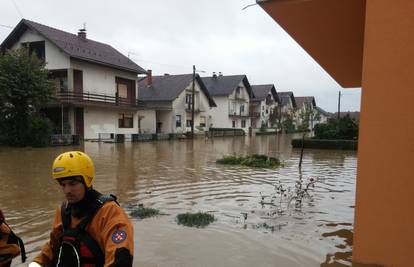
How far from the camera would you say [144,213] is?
7867 millimetres

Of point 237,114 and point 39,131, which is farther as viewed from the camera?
point 237,114

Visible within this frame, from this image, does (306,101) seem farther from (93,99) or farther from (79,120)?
(79,120)

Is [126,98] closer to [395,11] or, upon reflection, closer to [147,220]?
[147,220]

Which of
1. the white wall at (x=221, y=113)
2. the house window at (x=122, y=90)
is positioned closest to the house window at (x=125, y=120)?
the house window at (x=122, y=90)

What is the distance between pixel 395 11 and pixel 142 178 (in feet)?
33.4

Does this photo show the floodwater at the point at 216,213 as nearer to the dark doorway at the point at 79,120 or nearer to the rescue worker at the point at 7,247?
the rescue worker at the point at 7,247

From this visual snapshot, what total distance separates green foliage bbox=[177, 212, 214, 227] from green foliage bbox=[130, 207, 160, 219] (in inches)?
23.2

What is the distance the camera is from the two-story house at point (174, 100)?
4584cm

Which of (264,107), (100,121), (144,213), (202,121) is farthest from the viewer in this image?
(264,107)

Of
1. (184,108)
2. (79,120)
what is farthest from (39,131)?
(184,108)

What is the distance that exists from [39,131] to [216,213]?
65.2 ft

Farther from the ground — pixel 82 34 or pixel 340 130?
pixel 82 34

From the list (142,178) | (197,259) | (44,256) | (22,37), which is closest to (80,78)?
(22,37)

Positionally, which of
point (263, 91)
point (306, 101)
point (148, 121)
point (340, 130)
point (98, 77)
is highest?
point (263, 91)
